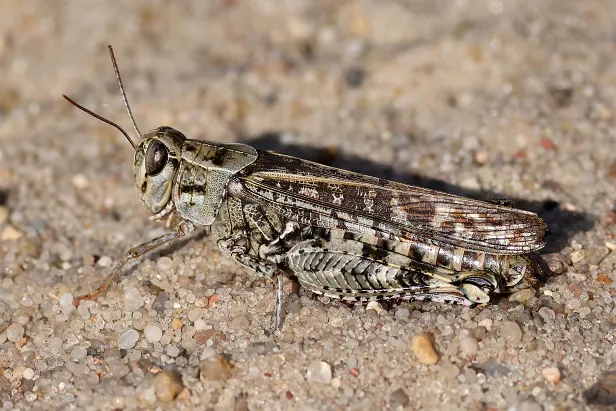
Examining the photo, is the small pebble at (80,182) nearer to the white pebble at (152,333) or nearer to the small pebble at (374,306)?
the white pebble at (152,333)

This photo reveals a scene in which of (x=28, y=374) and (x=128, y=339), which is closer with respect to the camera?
(x=28, y=374)

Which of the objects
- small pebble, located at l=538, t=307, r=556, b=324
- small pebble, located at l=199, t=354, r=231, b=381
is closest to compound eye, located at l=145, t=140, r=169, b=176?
small pebble, located at l=199, t=354, r=231, b=381

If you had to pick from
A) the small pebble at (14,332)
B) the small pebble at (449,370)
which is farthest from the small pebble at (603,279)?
the small pebble at (14,332)

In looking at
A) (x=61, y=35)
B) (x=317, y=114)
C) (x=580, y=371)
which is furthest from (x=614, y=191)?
(x=61, y=35)

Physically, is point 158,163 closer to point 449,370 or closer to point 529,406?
point 449,370

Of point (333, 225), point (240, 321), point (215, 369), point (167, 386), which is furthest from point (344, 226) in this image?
point (167, 386)
